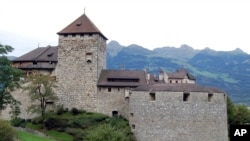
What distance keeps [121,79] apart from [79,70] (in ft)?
15.9

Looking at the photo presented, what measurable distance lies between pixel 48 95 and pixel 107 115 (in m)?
6.71

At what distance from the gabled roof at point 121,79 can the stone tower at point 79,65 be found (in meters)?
0.85

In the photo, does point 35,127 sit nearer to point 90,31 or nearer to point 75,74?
point 75,74

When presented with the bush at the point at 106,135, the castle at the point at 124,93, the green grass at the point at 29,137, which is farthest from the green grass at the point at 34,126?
the bush at the point at 106,135

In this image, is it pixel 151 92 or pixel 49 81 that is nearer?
pixel 151 92

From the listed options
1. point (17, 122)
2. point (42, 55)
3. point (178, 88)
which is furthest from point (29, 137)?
point (178, 88)

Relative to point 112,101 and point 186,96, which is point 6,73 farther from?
point 186,96

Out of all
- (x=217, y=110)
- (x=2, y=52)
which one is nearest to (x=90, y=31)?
(x=2, y=52)

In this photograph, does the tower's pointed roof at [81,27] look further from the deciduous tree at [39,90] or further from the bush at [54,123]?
the bush at [54,123]

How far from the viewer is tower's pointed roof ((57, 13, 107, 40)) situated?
1533 inches

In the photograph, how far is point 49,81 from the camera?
3616cm

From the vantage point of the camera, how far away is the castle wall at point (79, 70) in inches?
1513

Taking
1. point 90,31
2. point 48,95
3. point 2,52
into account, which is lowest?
point 48,95

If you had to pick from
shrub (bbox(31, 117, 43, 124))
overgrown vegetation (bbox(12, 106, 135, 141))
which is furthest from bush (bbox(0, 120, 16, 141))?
shrub (bbox(31, 117, 43, 124))
